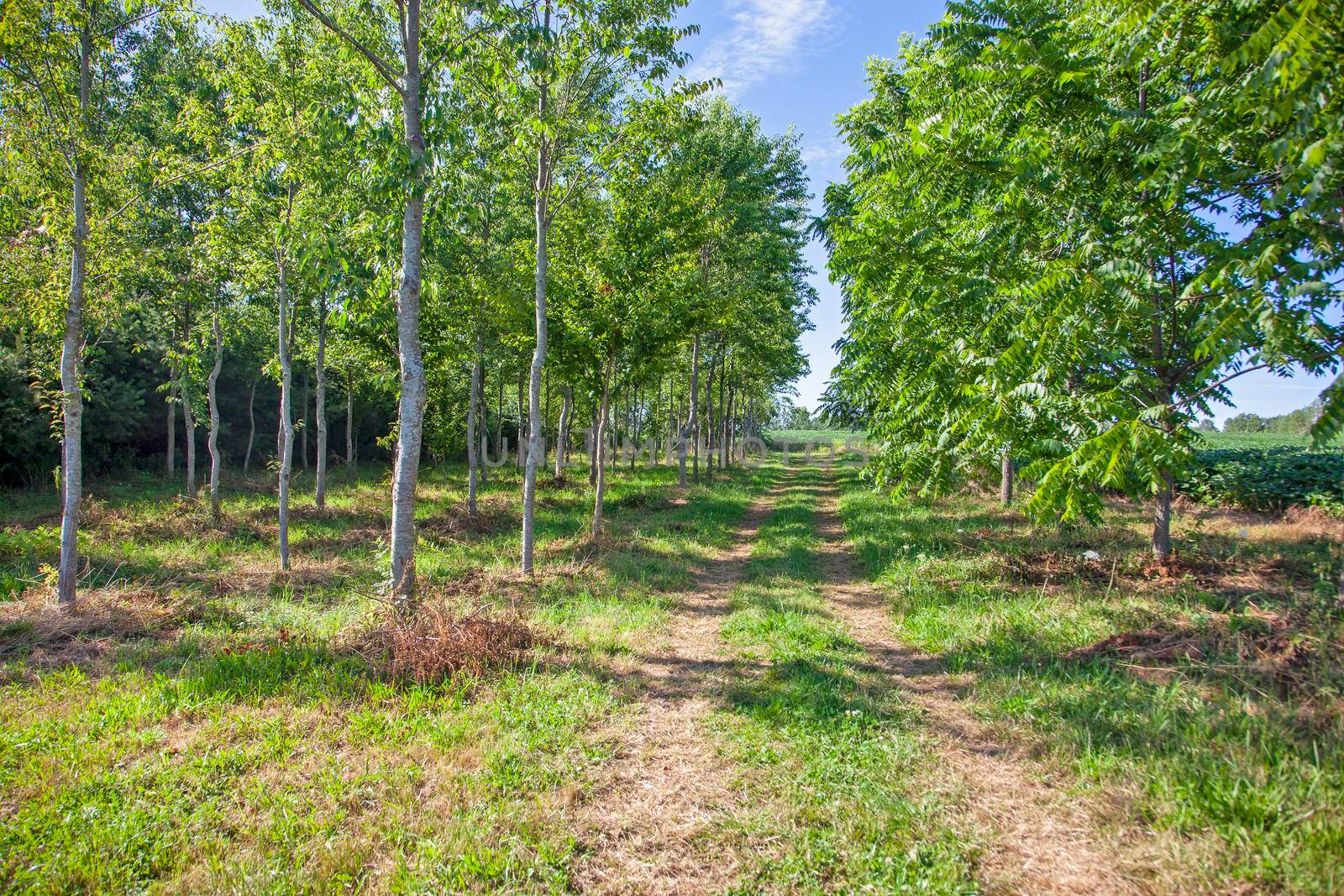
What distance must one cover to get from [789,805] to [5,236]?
1276 cm

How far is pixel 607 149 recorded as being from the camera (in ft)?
33.6

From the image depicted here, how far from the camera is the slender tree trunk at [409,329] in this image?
21.8 feet

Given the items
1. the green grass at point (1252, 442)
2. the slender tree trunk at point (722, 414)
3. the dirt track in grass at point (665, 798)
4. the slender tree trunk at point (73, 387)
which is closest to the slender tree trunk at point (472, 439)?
the slender tree trunk at point (73, 387)

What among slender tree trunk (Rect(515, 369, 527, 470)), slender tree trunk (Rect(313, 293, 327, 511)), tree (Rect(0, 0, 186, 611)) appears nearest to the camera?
tree (Rect(0, 0, 186, 611))

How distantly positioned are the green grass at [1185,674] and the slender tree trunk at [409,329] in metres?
6.14

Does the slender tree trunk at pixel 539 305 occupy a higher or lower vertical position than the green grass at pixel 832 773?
higher

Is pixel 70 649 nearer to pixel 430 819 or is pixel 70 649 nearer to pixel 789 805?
pixel 430 819

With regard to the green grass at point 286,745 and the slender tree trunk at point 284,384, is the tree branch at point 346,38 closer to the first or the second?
the slender tree trunk at point 284,384

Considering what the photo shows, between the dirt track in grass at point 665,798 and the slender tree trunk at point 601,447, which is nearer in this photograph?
the dirt track in grass at point 665,798

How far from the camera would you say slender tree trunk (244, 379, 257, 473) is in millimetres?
28344

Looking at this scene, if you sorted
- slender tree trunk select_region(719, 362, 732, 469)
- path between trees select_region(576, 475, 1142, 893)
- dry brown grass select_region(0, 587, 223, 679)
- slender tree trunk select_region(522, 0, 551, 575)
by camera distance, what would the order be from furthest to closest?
1. slender tree trunk select_region(719, 362, 732, 469)
2. slender tree trunk select_region(522, 0, 551, 575)
3. dry brown grass select_region(0, 587, 223, 679)
4. path between trees select_region(576, 475, 1142, 893)

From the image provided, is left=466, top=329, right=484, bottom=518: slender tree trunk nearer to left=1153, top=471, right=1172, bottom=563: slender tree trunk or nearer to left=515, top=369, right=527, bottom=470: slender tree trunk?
left=515, top=369, right=527, bottom=470: slender tree trunk

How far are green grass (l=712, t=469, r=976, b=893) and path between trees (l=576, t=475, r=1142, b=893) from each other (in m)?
0.18

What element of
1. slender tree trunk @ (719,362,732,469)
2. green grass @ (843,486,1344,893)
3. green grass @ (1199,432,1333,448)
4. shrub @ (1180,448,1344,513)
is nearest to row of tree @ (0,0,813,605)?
green grass @ (843,486,1344,893)
